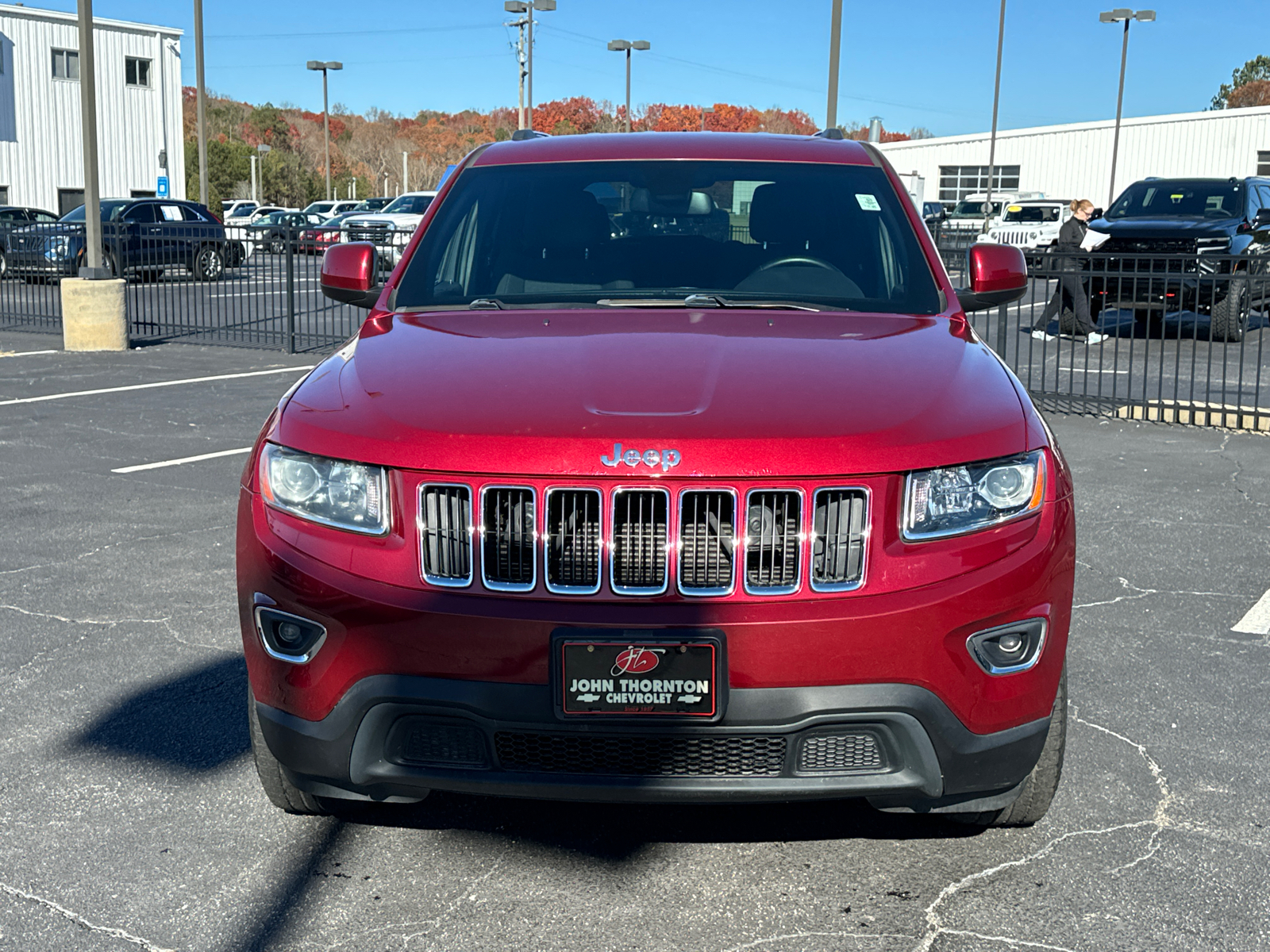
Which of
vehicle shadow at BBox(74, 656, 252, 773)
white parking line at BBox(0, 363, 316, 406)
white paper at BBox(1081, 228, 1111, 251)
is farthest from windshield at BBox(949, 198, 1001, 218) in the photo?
vehicle shadow at BBox(74, 656, 252, 773)

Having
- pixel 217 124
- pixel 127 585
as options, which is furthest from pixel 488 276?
pixel 217 124

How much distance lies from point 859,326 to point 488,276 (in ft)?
4.02

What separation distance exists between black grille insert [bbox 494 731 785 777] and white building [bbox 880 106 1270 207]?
58693 millimetres

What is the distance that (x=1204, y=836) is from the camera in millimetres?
3412

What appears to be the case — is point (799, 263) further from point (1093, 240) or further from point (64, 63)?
point (64, 63)

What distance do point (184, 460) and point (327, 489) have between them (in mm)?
6125

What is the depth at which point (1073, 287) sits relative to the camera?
1344cm

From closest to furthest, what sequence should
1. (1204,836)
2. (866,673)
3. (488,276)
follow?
1. (866,673)
2. (1204,836)
3. (488,276)

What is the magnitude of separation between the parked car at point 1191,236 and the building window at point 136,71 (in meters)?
36.6

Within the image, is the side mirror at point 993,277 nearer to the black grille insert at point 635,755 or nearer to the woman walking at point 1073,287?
the black grille insert at point 635,755

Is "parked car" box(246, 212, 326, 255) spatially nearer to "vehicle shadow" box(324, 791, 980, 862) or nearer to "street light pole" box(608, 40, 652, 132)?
"vehicle shadow" box(324, 791, 980, 862)

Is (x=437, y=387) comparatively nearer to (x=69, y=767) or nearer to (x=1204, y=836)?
(x=69, y=767)

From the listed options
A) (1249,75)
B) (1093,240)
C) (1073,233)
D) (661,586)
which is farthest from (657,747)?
(1249,75)

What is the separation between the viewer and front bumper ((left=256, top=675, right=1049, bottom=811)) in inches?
107
